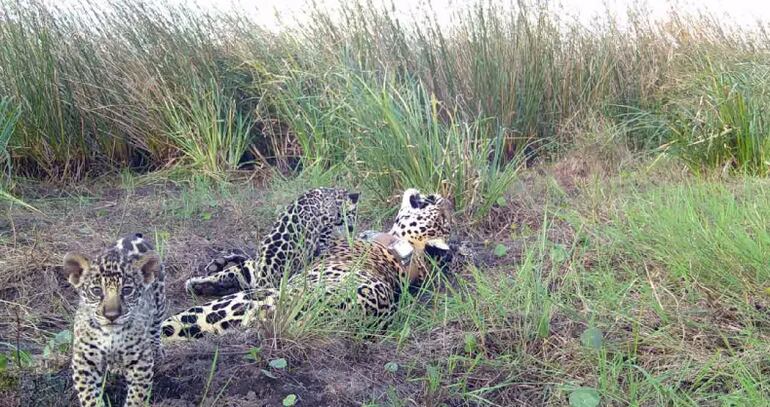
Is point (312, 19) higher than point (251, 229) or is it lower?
higher

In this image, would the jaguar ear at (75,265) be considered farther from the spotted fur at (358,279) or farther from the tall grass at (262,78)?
the tall grass at (262,78)

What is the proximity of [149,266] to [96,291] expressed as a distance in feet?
0.79

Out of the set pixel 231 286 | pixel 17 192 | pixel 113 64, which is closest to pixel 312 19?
pixel 113 64

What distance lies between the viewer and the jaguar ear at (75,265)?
10.2 feet

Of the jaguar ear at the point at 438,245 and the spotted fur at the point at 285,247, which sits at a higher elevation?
the spotted fur at the point at 285,247

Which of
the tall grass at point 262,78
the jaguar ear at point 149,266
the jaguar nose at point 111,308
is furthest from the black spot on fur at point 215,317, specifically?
the tall grass at point 262,78

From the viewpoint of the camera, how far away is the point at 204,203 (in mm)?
6594

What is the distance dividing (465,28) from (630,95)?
1940 millimetres

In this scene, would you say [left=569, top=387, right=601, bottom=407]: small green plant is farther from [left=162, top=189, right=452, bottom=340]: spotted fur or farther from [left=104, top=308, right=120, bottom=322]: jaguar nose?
[left=104, top=308, right=120, bottom=322]: jaguar nose

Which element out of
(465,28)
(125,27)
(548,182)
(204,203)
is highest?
(125,27)

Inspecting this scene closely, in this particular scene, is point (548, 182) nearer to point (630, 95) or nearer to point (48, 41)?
point (630, 95)

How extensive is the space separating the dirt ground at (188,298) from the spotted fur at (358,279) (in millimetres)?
269

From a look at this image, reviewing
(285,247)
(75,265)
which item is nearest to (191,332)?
(285,247)

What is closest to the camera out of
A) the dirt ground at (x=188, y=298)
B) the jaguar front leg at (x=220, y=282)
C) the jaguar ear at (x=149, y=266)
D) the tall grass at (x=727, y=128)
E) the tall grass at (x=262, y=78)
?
the jaguar ear at (x=149, y=266)
